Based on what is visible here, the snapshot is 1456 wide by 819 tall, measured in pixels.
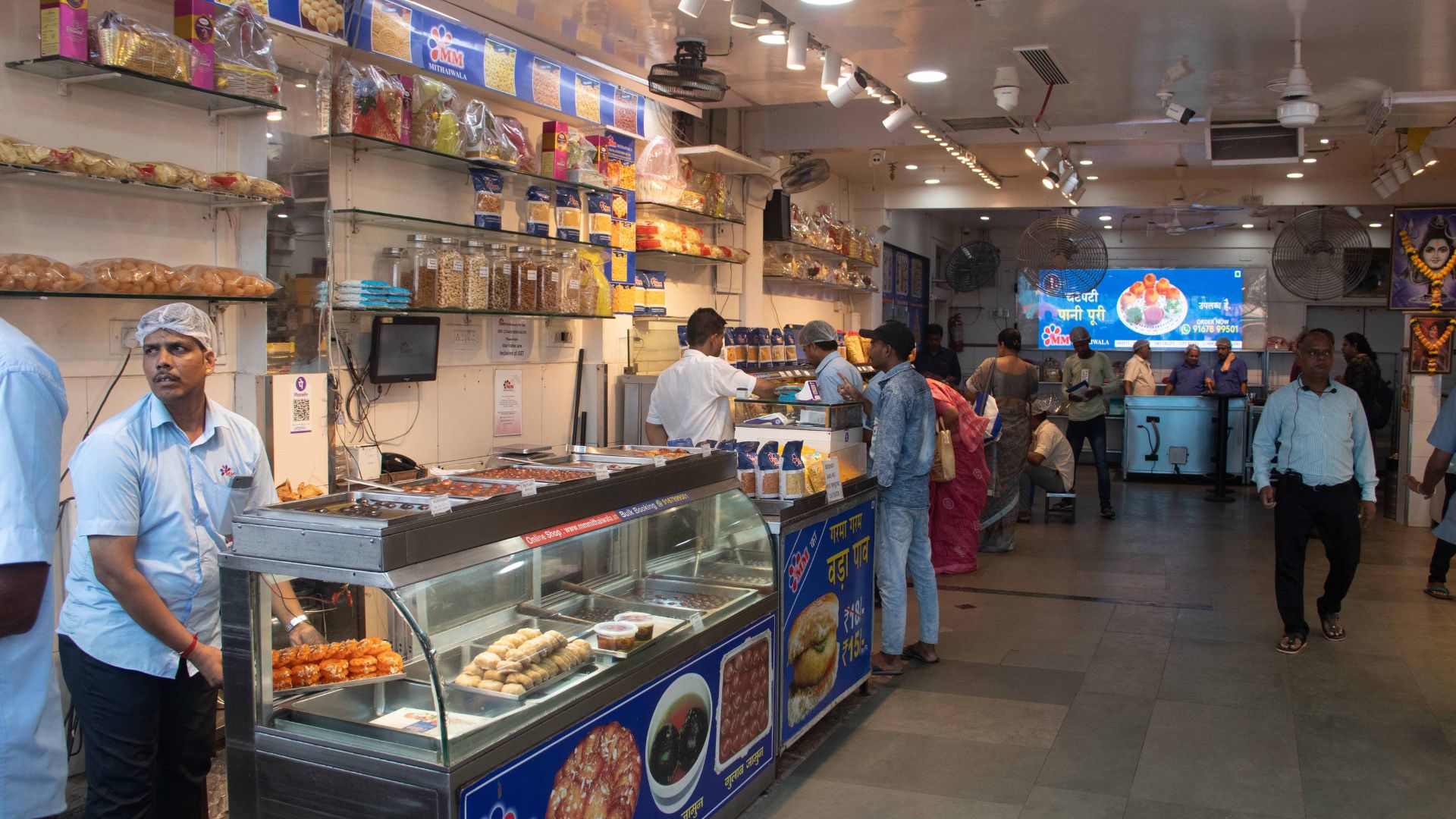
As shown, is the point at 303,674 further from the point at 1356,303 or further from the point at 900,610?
the point at 1356,303

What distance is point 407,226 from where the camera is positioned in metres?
5.16

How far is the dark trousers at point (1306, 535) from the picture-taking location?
5734mm

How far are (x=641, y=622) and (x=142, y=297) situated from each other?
Result: 80.8 inches

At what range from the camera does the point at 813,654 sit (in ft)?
14.6

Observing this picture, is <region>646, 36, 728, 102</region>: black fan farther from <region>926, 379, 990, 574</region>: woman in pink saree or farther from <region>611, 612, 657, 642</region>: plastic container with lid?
<region>611, 612, 657, 642</region>: plastic container with lid

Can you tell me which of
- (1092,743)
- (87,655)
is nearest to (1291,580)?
(1092,743)

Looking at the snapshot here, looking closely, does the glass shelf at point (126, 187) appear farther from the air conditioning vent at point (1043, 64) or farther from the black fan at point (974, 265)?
the black fan at point (974, 265)

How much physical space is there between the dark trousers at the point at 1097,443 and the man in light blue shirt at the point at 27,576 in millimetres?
8956

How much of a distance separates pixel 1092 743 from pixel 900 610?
1174mm

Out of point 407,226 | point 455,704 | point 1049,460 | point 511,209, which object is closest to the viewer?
point 455,704

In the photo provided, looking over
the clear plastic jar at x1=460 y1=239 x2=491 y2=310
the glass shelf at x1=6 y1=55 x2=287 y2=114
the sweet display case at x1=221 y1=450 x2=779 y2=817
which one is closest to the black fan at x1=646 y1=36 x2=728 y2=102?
the clear plastic jar at x1=460 y1=239 x2=491 y2=310

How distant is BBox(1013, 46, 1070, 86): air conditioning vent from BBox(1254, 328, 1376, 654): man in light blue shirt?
2.03 metres

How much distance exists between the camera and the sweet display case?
2492mm

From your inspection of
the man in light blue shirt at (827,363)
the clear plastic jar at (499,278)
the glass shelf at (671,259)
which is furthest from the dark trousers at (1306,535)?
the clear plastic jar at (499,278)
